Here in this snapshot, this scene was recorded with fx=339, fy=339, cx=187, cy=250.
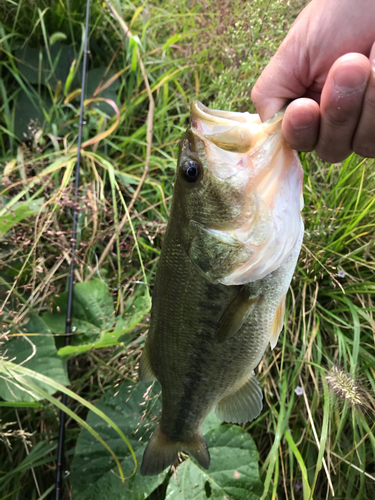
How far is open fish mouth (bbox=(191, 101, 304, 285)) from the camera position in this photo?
0.97 m

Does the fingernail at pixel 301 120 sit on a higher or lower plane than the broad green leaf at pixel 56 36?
lower

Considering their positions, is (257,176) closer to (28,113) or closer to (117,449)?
(117,449)

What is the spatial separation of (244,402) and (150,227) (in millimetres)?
1276

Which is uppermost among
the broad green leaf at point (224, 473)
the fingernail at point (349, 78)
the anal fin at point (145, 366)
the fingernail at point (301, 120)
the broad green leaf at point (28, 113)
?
Result: the fingernail at point (349, 78)

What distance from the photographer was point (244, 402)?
4.44 feet

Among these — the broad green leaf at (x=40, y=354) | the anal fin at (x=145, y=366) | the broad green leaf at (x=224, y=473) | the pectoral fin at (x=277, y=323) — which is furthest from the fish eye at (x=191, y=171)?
the broad green leaf at (x=224, y=473)

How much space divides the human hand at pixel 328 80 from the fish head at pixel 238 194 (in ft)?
0.31

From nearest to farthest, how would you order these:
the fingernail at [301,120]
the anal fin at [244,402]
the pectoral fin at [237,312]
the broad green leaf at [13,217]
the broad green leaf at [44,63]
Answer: the fingernail at [301,120]
the pectoral fin at [237,312]
the anal fin at [244,402]
the broad green leaf at [13,217]
the broad green leaf at [44,63]

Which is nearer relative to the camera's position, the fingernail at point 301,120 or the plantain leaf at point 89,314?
the fingernail at point 301,120

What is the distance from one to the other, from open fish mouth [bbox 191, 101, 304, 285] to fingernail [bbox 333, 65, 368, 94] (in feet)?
0.63

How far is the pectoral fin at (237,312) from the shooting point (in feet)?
3.50

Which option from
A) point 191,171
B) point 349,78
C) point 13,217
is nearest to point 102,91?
point 13,217

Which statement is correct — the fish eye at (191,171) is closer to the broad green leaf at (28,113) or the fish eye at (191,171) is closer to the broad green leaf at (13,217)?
the broad green leaf at (13,217)

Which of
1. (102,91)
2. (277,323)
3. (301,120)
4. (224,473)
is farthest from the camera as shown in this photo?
(102,91)
